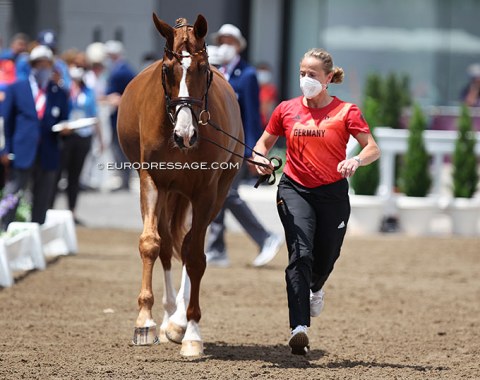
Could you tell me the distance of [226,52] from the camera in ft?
35.2

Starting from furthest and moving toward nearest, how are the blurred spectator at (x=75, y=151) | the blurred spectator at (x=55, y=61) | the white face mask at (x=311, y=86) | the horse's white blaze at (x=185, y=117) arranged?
1. the blurred spectator at (x=75, y=151)
2. the blurred spectator at (x=55, y=61)
3. the white face mask at (x=311, y=86)
4. the horse's white blaze at (x=185, y=117)

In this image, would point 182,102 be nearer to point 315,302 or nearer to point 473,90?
point 315,302

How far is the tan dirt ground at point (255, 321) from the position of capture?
6.59m

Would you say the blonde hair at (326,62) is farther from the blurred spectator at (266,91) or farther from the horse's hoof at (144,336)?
the blurred spectator at (266,91)

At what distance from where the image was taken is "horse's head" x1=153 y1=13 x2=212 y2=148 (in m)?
6.56

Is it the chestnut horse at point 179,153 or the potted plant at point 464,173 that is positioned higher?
the chestnut horse at point 179,153

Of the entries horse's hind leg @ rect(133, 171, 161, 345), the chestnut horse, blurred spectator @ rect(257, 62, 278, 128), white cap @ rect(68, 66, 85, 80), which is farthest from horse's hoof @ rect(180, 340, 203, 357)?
blurred spectator @ rect(257, 62, 278, 128)

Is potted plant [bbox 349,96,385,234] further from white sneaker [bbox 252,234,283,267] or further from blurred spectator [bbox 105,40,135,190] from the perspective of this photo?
blurred spectator [bbox 105,40,135,190]

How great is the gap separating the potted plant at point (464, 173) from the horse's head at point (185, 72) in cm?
829

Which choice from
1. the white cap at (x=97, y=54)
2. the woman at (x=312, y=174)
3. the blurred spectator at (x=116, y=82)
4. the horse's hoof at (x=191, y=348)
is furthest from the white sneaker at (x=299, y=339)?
the white cap at (x=97, y=54)

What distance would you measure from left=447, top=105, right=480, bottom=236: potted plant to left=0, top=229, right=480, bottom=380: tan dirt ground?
1664 mm

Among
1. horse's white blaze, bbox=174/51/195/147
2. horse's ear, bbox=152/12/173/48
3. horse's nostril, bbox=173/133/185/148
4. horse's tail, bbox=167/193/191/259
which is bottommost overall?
horse's tail, bbox=167/193/191/259

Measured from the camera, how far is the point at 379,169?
569 inches

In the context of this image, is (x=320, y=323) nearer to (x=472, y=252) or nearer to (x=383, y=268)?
(x=383, y=268)
